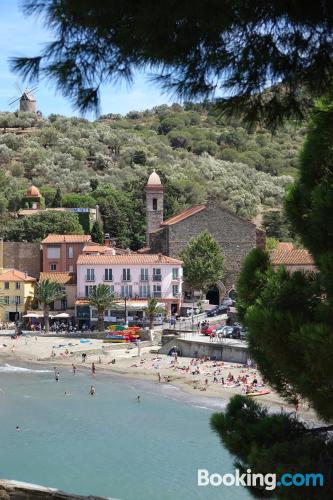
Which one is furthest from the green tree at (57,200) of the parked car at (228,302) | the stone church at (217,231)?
the parked car at (228,302)

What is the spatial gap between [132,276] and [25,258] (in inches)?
404

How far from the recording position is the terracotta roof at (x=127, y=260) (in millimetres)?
49969

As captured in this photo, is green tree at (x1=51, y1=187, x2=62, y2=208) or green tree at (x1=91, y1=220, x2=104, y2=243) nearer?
green tree at (x1=91, y1=220, x2=104, y2=243)

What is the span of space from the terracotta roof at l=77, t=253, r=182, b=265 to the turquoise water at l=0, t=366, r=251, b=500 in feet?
41.8

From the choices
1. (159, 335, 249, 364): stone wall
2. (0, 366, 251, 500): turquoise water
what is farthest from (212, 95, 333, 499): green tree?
(159, 335, 249, 364): stone wall

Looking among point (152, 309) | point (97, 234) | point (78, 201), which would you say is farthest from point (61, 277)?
point (78, 201)

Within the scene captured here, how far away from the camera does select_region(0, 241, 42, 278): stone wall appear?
56.2m

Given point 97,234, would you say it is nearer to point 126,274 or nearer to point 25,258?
point 25,258

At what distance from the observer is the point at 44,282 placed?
48.4 meters

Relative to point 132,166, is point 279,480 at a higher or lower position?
lower

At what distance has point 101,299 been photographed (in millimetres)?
46688

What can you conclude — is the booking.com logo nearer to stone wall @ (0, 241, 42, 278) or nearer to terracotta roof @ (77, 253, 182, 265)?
terracotta roof @ (77, 253, 182, 265)

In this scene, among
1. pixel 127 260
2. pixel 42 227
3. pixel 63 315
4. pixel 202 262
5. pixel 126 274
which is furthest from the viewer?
pixel 42 227

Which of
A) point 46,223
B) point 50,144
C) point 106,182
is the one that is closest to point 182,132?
point 50,144
